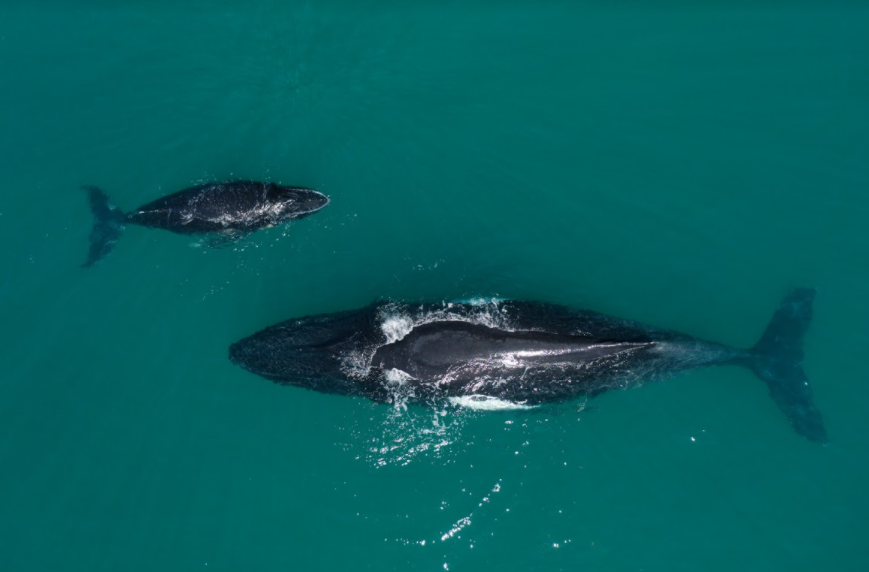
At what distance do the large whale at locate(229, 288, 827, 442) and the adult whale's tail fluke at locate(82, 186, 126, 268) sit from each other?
17.7 feet

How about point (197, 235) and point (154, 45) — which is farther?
point (154, 45)

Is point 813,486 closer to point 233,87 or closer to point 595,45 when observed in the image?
point 595,45

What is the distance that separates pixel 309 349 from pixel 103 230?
7.81m

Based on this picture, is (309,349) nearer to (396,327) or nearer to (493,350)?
(396,327)

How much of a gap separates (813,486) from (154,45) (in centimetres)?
2349

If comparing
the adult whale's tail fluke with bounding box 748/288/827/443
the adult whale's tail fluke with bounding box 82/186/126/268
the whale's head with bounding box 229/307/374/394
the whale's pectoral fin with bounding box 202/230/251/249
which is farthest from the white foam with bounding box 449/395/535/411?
Answer: the adult whale's tail fluke with bounding box 82/186/126/268

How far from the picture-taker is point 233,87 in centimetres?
1875

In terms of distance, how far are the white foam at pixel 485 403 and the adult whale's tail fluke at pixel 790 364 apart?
623 cm

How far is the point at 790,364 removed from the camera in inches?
595

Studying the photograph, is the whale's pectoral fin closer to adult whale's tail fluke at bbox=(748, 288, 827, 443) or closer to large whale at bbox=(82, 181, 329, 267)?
large whale at bbox=(82, 181, 329, 267)

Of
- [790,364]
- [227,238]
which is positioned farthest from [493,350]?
[227,238]

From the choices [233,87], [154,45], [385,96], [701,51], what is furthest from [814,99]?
[154,45]

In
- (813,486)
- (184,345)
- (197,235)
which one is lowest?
(813,486)

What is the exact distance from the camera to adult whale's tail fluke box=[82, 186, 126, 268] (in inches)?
679
